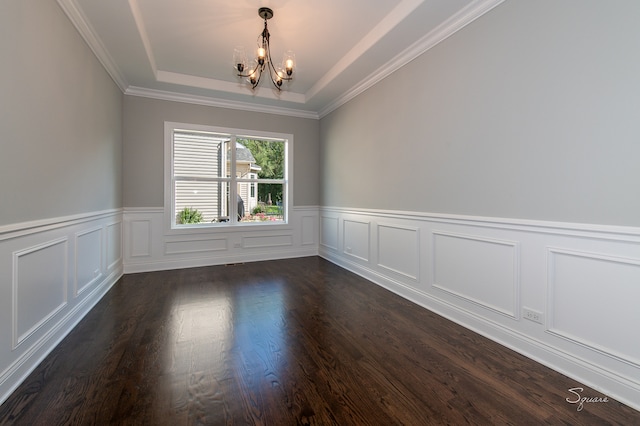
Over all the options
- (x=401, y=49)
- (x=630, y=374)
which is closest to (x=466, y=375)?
(x=630, y=374)

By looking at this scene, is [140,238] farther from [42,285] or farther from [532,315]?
[532,315]

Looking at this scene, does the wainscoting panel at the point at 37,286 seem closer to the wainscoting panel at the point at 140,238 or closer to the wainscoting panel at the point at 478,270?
the wainscoting panel at the point at 140,238

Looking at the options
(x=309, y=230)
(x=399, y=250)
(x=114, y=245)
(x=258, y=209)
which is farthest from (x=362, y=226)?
(x=114, y=245)

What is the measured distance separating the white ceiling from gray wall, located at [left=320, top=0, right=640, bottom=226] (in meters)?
0.28

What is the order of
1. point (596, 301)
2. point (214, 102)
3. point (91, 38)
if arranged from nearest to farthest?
point (596, 301) → point (91, 38) → point (214, 102)

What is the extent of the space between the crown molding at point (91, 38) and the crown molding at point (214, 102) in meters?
0.34

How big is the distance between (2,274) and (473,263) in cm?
328

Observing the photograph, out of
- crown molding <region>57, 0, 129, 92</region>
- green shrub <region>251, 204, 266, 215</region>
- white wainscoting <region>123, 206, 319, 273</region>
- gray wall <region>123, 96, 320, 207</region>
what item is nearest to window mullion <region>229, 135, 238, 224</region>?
white wainscoting <region>123, 206, 319, 273</region>

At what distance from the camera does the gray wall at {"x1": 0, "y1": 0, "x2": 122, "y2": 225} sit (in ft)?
5.52

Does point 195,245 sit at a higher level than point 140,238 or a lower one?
lower

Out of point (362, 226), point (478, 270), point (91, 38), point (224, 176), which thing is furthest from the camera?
point (224, 176)

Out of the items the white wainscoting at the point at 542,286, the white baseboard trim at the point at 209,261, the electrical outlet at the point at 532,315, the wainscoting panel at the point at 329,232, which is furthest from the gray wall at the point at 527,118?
the white baseboard trim at the point at 209,261

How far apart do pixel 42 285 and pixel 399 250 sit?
3.25 meters

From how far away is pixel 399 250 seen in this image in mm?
3414
